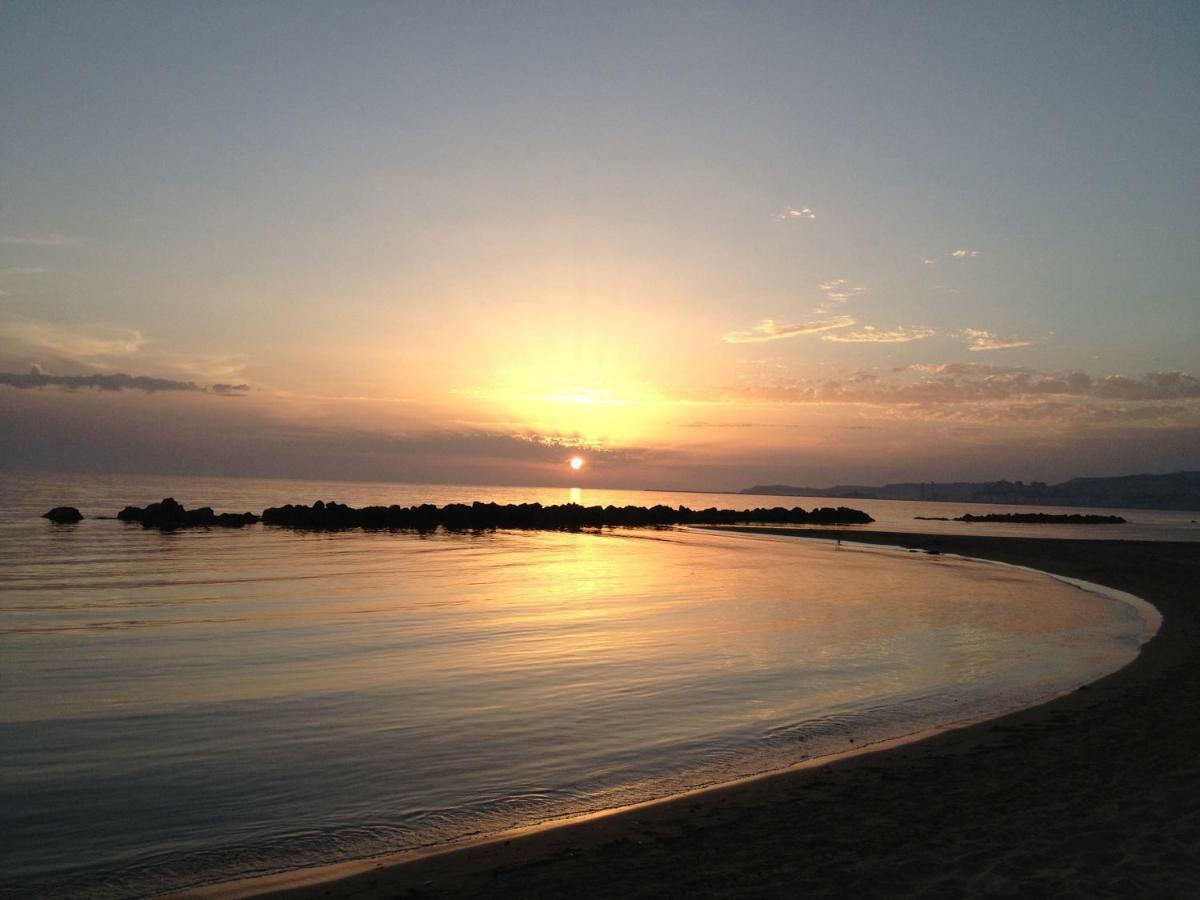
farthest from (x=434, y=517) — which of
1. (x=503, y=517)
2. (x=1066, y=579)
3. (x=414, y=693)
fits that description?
(x=414, y=693)

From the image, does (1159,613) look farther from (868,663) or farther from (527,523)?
(527,523)

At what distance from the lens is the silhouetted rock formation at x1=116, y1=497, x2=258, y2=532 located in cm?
4956

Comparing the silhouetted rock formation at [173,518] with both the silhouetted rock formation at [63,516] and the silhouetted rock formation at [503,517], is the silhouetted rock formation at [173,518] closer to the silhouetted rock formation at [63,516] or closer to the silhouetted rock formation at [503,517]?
the silhouetted rock formation at [63,516]

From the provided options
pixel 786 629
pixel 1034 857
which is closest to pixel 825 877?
pixel 1034 857

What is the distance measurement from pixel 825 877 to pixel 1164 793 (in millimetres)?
3956

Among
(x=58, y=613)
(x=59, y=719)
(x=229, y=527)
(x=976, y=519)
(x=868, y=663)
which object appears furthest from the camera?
(x=976, y=519)

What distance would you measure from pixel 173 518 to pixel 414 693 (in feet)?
151

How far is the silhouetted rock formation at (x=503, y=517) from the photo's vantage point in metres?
57.5

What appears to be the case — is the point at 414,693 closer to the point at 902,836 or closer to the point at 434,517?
the point at 902,836

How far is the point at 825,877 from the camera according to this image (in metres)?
5.68

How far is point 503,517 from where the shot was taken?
67.8m

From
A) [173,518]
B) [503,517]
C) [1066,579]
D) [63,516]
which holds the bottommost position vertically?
[1066,579]

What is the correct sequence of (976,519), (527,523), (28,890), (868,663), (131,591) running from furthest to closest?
1. (976,519)
2. (527,523)
3. (131,591)
4. (868,663)
5. (28,890)

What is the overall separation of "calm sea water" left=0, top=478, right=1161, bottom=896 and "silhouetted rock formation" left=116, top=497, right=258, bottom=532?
23525 mm
